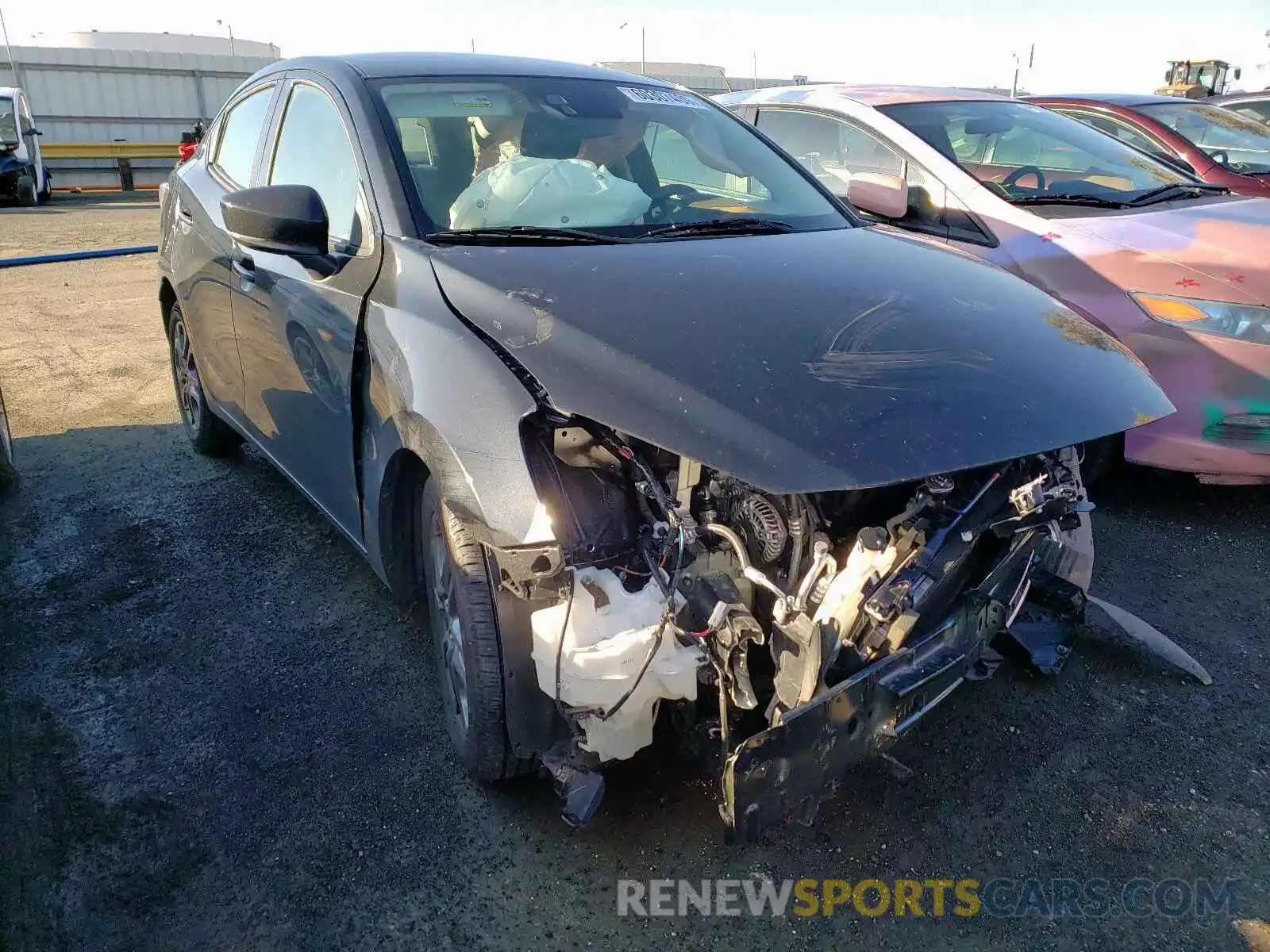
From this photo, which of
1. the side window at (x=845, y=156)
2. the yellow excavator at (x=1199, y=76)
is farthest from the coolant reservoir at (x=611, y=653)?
the yellow excavator at (x=1199, y=76)

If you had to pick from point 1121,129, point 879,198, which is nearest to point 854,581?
point 879,198

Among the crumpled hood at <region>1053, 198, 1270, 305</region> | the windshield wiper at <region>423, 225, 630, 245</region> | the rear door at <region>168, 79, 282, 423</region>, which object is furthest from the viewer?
the crumpled hood at <region>1053, 198, 1270, 305</region>

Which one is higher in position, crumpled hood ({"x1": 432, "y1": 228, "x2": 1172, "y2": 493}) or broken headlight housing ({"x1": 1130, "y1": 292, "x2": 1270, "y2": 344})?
crumpled hood ({"x1": 432, "y1": 228, "x2": 1172, "y2": 493})

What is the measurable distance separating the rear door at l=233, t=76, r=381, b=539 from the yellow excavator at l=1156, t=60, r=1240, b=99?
16.8m

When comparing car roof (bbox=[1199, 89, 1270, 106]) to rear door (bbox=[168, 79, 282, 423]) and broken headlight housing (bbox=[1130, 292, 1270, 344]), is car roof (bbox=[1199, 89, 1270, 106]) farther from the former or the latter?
rear door (bbox=[168, 79, 282, 423])

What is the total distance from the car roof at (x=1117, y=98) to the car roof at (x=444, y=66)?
4.51m

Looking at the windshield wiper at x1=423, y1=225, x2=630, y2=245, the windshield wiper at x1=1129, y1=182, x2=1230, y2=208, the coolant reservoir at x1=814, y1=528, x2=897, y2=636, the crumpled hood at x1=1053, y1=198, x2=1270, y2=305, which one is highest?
the windshield wiper at x1=423, y1=225, x2=630, y2=245

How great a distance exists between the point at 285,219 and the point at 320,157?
1.68ft

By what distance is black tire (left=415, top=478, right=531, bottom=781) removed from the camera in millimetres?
2121

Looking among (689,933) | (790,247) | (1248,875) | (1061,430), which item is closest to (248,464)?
(790,247)

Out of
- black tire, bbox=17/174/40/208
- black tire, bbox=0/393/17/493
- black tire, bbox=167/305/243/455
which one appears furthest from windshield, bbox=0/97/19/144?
black tire, bbox=0/393/17/493

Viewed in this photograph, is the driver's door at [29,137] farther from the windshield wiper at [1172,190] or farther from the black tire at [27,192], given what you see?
the windshield wiper at [1172,190]

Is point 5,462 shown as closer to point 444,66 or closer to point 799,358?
point 444,66

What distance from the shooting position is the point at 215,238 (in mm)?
3604
